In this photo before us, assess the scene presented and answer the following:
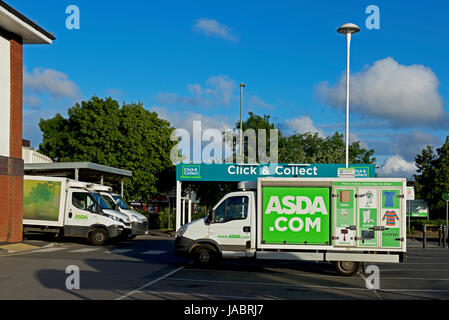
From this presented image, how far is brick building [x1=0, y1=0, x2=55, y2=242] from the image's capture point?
22.3 metres

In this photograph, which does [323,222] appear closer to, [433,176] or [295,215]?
[295,215]

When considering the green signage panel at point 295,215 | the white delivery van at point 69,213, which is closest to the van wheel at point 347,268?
the green signage panel at point 295,215

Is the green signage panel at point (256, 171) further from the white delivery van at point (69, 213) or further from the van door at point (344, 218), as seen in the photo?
the van door at point (344, 218)

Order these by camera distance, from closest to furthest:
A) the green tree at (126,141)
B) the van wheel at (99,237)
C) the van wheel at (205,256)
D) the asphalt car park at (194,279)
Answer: the asphalt car park at (194,279), the van wheel at (205,256), the van wheel at (99,237), the green tree at (126,141)

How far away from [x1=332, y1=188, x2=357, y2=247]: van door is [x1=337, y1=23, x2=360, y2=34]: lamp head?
10.4 meters

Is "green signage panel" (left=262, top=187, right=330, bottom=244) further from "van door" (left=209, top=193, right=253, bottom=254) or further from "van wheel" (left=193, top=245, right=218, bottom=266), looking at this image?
"van wheel" (left=193, top=245, right=218, bottom=266)

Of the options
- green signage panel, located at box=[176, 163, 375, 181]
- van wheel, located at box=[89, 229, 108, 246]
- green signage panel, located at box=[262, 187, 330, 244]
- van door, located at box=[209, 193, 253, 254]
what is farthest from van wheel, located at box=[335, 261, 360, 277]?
green signage panel, located at box=[176, 163, 375, 181]

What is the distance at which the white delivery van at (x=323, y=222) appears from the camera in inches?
607

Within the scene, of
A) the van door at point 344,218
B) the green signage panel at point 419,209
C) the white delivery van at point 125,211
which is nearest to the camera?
the van door at point 344,218

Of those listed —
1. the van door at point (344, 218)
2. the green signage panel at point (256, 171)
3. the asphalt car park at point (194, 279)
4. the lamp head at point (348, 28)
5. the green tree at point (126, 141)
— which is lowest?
the asphalt car park at point (194, 279)

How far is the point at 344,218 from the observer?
51.2ft

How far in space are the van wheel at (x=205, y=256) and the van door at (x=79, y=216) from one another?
9136 millimetres

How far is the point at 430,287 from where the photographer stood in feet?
45.5

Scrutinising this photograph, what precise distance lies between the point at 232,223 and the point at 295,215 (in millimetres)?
1888
